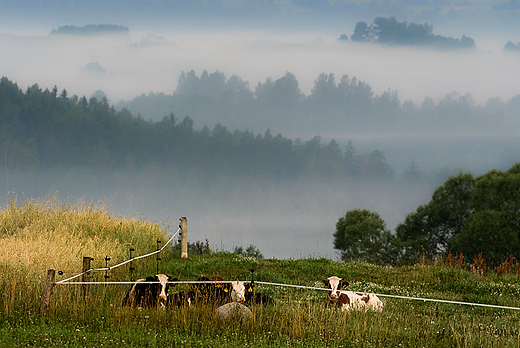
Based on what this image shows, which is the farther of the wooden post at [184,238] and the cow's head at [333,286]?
the wooden post at [184,238]

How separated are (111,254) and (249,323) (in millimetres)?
9442

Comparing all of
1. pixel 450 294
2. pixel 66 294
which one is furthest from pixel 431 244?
pixel 66 294

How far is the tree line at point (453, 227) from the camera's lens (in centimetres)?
3491

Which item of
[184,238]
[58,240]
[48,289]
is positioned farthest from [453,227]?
[48,289]

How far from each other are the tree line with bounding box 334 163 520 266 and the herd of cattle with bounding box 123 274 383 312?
2338 cm

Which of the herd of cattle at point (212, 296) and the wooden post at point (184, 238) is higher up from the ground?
the wooden post at point (184, 238)

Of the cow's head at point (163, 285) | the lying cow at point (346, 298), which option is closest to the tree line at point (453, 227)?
the lying cow at point (346, 298)

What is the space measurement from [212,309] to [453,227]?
32.2 metres

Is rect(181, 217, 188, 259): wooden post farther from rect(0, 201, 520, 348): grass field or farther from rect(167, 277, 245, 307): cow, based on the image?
rect(167, 277, 245, 307): cow

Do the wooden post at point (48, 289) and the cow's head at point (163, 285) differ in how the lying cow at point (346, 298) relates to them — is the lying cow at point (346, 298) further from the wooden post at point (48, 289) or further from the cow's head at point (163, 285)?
the wooden post at point (48, 289)

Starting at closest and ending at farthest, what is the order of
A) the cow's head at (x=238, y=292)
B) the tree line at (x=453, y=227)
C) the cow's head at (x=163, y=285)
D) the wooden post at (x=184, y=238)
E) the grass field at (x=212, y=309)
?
1. the grass field at (x=212, y=309)
2. the cow's head at (x=163, y=285)
3. the cow's head at (x=238, y=292)
4. the wooden post at (x=184, y=238)
5. the tree line at (x=453, y=227)

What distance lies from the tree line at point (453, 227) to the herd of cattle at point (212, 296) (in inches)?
920

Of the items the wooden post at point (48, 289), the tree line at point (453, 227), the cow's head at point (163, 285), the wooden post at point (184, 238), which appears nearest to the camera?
the wooden post at point (48, 289)

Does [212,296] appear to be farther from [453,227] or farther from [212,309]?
[453,227]
